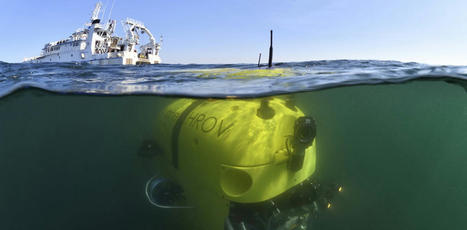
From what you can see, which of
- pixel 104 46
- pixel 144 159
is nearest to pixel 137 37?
pixel 104 46

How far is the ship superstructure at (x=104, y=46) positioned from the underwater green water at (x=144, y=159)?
29723mm

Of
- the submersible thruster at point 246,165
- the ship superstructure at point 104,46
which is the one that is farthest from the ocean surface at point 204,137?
the ship superstructure at point 104,46

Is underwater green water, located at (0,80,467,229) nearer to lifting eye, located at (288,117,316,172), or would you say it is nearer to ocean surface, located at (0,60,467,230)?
ocean surface, located at (0,60,467,230)

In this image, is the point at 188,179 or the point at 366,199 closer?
the point at 188,179

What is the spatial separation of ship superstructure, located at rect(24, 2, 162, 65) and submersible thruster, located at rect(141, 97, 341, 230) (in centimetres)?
3687

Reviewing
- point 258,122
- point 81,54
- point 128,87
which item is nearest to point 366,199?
point 258,122

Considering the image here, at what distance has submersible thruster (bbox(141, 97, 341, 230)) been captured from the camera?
134 inches

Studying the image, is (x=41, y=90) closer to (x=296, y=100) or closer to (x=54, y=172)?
(x=54, y=172)

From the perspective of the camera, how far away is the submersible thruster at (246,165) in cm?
340

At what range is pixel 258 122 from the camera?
143 inches

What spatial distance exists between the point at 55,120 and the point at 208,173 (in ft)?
32.3

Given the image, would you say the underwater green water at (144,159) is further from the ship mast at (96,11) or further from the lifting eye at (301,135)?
the ship mast at (96,11)

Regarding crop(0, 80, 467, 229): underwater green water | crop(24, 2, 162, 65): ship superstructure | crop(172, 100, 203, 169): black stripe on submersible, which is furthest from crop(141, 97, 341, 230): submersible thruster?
crop(24, 2, 162, 65): ship superstructure

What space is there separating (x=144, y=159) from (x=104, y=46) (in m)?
43.2
